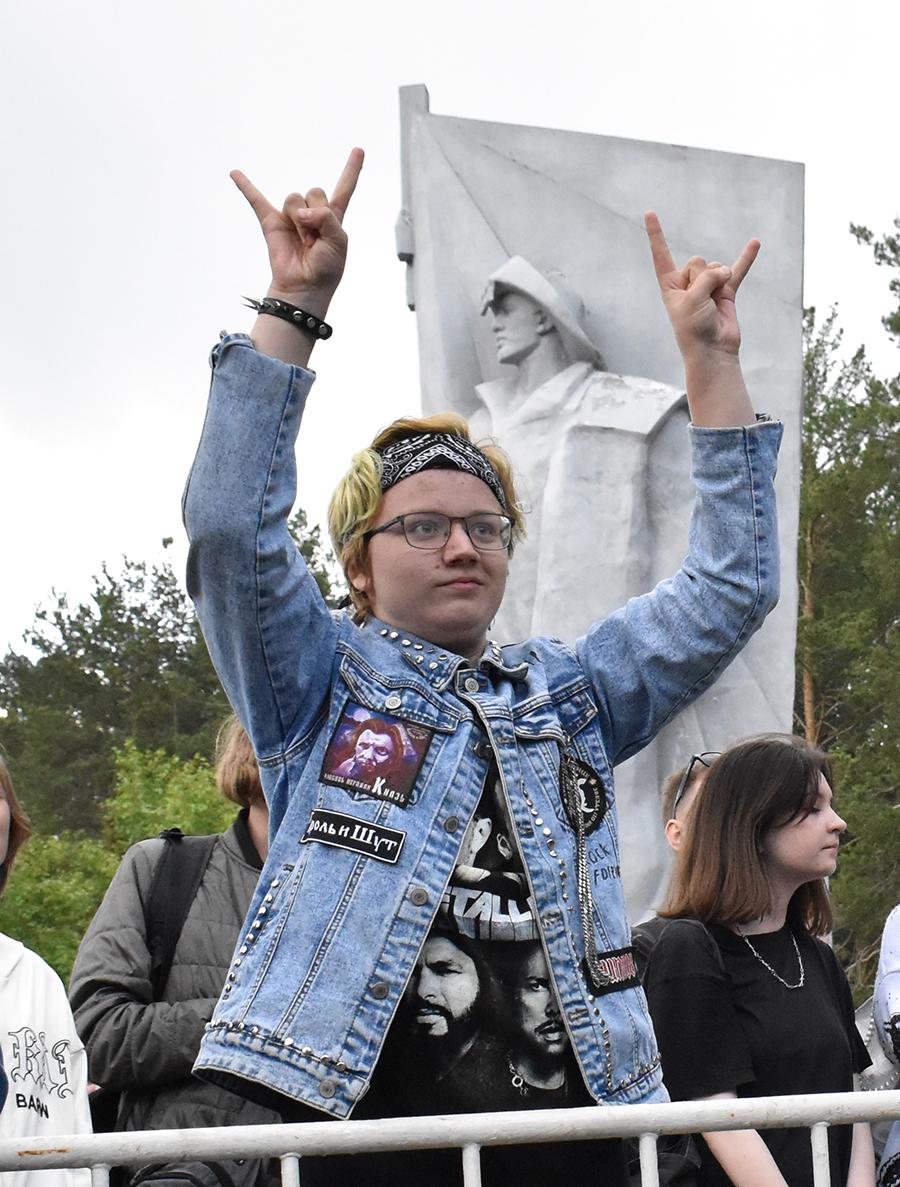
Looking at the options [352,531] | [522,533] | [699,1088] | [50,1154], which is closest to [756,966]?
[699,1088]

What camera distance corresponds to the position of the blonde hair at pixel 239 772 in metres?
3.08

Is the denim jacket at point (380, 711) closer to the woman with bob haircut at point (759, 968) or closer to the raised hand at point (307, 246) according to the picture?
the raised hand at point (307, 246)

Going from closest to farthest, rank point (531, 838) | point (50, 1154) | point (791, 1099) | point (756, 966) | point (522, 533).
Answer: point (50, 1154), point (791, 1099), point (531, 838), point (522, 533), point (756, 966)

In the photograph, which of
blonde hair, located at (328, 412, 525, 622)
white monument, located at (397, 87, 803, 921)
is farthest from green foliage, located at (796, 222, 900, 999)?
blonde hair, located at (328, 412, 525, 622)

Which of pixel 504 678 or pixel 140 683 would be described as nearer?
pixel 504 678

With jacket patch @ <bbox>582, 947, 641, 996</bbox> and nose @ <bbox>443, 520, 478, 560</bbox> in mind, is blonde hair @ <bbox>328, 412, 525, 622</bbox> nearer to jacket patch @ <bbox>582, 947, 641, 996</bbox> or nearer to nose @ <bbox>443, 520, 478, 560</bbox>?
nose @ <bbox>443, 520, 478, 560</bbox>

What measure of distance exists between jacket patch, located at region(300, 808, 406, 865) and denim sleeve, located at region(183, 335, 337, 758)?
130 mm

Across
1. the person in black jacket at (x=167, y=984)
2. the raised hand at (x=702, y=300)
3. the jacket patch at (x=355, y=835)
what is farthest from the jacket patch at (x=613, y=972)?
the person in black jacket at (x=167, y=984)

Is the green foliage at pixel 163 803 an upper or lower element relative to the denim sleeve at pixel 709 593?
lower

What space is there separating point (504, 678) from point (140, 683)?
2226 centimetres

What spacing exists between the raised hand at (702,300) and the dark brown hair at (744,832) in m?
1.09

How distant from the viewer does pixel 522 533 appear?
7.09 ft

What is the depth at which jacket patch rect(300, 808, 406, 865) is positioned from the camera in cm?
177

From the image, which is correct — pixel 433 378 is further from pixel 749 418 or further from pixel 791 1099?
pixel 791 1099
